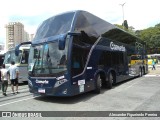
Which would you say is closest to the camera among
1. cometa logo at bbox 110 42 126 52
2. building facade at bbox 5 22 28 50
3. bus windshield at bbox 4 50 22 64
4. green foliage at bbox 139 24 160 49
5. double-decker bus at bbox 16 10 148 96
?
double-decker bus at bbox 16 10 148 96

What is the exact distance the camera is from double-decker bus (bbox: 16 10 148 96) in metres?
9.62

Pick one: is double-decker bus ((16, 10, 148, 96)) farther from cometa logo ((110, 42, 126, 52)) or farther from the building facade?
the building facade

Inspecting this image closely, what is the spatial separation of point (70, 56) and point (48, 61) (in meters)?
0.97

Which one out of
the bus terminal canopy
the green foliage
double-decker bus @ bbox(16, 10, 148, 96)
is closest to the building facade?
the green foliage

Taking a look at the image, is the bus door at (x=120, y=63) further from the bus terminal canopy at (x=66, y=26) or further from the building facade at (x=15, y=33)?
the building facade at (x=15, y=33)

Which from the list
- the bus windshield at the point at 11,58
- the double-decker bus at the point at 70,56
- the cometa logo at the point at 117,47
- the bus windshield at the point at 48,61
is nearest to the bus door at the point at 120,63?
the cometa logo at the point at 117,47

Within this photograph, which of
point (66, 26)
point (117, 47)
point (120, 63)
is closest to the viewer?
point (66, 26)

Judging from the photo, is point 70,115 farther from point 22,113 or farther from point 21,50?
point 21,50

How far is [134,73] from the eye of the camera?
19219 millimetres

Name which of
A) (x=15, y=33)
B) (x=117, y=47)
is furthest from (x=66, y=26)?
(x=15, y=33)

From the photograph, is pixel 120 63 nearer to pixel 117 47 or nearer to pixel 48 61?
pixel 117 47

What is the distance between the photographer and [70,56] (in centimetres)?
962

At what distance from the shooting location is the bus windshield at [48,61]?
31.6 ft

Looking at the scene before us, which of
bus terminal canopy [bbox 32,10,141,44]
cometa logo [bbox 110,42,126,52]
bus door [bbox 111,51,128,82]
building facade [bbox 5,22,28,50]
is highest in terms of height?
building facade [bbox 5,22,28,50]
